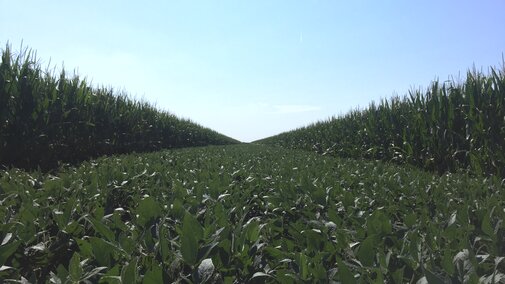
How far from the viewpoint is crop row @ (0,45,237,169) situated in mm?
6211

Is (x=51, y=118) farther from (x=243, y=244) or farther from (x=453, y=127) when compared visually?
(x=453, y=127)

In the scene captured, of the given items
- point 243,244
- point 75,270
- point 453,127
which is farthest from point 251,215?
point 453,127

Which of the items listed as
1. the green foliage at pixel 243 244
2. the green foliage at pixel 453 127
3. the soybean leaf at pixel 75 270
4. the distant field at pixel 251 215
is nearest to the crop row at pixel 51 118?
the distant field at pixel 251 215

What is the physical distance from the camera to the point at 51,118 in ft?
22.9

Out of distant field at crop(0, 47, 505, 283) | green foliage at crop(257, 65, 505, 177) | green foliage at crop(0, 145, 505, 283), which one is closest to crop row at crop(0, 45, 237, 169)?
distant field at crop(0, 47, 505, 283)

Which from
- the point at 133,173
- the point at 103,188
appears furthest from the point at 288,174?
the point at 103,188

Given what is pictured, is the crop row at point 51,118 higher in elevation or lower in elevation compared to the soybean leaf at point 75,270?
higher

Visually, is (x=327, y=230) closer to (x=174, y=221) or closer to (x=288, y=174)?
(x=174, y=221)

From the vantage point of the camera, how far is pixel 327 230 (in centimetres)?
177

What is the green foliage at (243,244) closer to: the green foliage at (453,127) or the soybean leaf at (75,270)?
the soybean leaf at (75,270)

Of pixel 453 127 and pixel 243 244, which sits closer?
pixel 243 244

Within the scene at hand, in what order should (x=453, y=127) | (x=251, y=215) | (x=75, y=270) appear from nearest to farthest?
(x=75, y=270) < (x=251, y=215) < (x=453, y=127)

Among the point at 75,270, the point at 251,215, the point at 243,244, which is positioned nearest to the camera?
the point at 75,270

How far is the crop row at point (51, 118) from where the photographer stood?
20.4 ft
